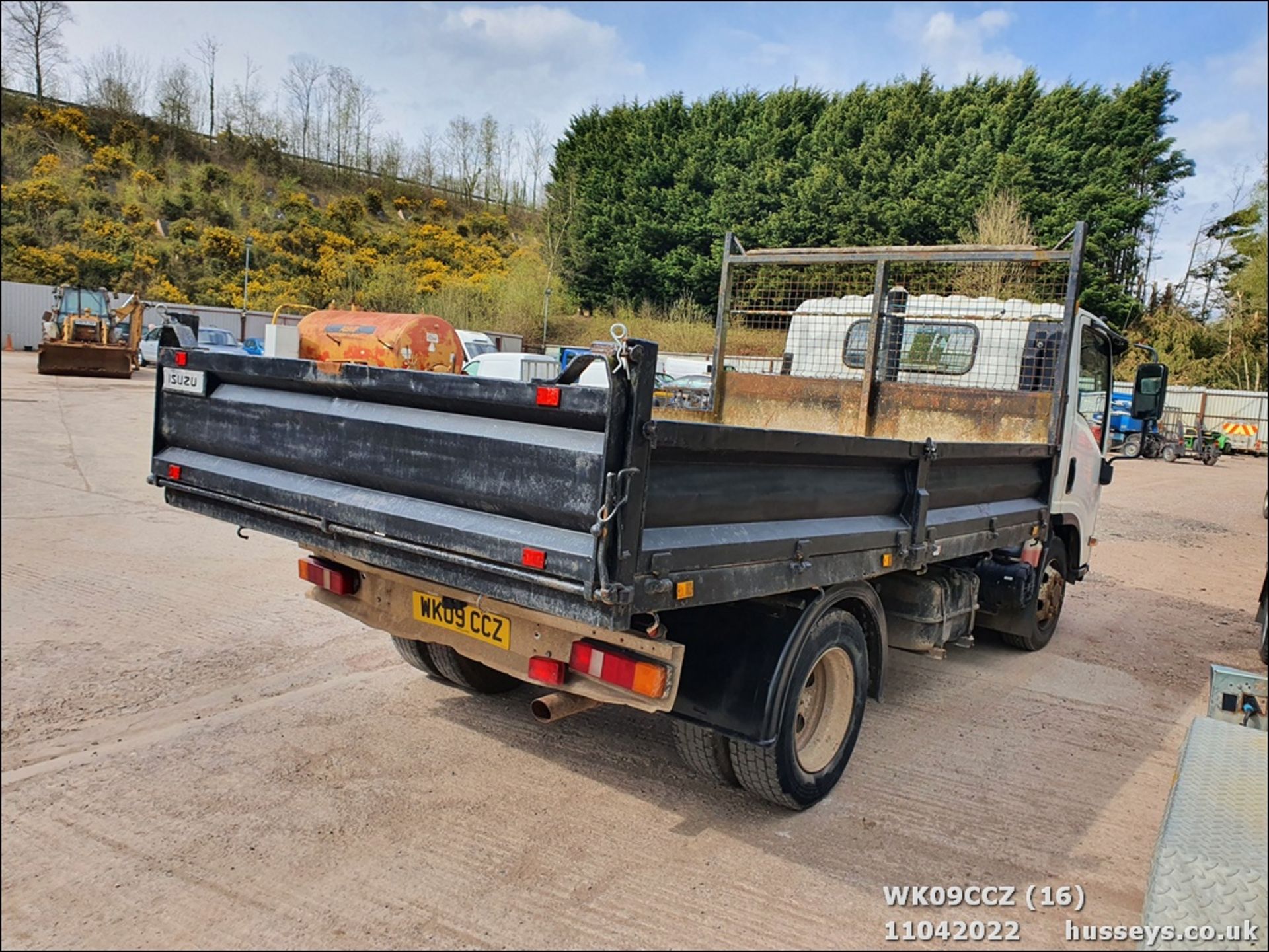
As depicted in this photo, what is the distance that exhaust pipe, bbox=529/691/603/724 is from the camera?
11.4 ft

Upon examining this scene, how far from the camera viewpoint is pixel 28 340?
114 ft

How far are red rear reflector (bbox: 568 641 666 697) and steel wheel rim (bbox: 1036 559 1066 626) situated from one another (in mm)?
4143

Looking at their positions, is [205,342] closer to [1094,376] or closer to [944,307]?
[944,307]

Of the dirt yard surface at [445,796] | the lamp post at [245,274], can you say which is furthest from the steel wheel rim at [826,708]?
the lamp post at [245,274]

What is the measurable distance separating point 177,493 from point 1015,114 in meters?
38.5

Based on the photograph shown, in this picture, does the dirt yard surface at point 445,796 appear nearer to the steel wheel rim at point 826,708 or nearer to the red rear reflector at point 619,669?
the steel wheel rim at point 826,708

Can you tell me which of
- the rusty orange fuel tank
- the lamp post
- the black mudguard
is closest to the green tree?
the lamp post

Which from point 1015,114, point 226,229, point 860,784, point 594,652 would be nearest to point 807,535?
point 594,652

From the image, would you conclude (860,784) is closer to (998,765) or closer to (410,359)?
(998,765)

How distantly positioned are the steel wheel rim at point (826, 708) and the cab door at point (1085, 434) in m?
2.62

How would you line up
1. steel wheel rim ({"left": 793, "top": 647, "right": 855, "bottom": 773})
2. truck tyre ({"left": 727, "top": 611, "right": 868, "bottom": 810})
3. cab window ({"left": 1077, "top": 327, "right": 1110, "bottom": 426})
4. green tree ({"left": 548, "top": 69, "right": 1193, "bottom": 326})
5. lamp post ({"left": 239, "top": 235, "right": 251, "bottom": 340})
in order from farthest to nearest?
lamp post ({"left": 239, "top": 235, "right": 251, "bottom": 340})
green tree ({"left": 548, "top": 69, "right": 1193, "bottom": 326})
cab window ({"left": 1077, "top": 327, "right": 1110, "bottom": 426})
steel wheel rim ({"left": 793, "top": 647, "right": 855, "bottom": 773})
truck tyre ({"left": 727, "top": 611, "right": 868, "bottom": 810})

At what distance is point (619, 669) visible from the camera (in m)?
3.14

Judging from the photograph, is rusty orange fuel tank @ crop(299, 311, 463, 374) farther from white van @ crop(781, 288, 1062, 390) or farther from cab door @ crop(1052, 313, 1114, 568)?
cab door @ crop(1052, 313, 1114, 568)

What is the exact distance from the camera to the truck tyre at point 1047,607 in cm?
620
